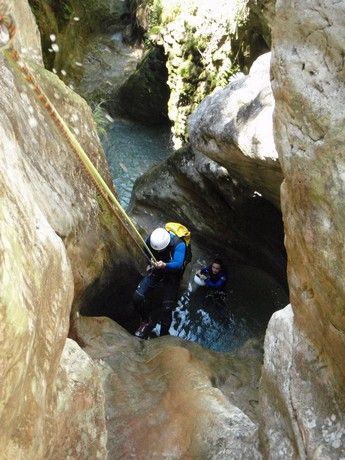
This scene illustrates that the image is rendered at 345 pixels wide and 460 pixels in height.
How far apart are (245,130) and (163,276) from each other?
10.5 feet

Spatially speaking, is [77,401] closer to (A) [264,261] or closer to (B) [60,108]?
(B) [60,108]

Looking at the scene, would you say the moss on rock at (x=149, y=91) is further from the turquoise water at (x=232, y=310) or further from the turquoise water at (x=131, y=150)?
the turquoise water at (x=232, y=310)

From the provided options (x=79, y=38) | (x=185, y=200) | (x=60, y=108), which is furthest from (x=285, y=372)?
(x=79, y=38)

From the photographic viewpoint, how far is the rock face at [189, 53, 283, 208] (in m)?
6.62

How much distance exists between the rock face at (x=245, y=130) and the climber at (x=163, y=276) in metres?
1.60

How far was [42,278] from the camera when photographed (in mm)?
3635

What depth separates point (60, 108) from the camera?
7.78 m

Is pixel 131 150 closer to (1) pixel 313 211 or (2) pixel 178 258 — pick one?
(2) pixel 178 258

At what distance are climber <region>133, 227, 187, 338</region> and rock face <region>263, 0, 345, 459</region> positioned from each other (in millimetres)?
4030

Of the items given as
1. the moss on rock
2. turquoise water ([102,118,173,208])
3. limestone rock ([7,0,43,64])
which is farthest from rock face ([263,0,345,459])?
the moss on rock

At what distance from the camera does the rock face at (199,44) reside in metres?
12.0

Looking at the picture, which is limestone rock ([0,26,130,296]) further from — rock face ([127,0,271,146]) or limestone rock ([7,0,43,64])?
rock face ([127,0,271,146])

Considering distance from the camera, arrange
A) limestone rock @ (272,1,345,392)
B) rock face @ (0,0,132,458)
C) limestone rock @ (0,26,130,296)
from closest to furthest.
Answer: rock face @ (0,0,132,458), limestone rock @ (272,1,345,392), limestone rock @ (0,26,130,296)

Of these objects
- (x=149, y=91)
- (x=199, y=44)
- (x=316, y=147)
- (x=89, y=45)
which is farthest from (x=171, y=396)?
(x=89, y=45)
